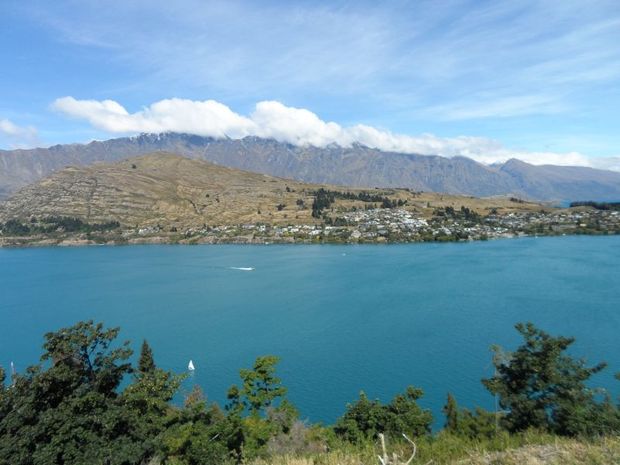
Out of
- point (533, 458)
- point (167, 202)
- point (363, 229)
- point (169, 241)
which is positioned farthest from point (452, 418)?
point (167, 202)

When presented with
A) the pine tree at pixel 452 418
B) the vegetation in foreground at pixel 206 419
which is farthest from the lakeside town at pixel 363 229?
the vegetation in foreground at pixel 206 419

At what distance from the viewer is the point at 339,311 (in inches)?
2042

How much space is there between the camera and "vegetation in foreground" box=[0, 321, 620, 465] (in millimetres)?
12117

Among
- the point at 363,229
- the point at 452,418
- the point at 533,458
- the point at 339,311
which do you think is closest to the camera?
the point at 533,458

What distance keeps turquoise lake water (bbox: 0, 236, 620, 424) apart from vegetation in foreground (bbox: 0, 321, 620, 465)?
376 inches

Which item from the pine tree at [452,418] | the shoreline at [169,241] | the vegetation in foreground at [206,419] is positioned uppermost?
the vegetation in foreground at [206,419]

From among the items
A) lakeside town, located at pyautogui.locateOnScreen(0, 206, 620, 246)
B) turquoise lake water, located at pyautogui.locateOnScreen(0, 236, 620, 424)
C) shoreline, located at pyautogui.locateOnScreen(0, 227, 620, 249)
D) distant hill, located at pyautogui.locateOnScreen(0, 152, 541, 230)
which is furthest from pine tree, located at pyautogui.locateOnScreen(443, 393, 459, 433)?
distant hill, located at pyautogui.locateOnScreen(0, 152, 541, 230)

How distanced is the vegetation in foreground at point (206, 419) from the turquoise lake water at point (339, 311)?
9546mm

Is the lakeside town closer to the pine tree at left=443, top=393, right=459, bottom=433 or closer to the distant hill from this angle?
the distant hill

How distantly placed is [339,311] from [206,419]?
34643mm

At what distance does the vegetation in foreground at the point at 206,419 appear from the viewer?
12117mm

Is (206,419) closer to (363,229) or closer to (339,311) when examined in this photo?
(339,311)

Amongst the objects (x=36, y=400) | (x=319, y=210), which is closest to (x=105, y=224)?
(x=319, y=210)

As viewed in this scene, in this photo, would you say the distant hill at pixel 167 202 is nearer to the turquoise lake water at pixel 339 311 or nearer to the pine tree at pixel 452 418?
the turquoise lake water at pixel 339 311
